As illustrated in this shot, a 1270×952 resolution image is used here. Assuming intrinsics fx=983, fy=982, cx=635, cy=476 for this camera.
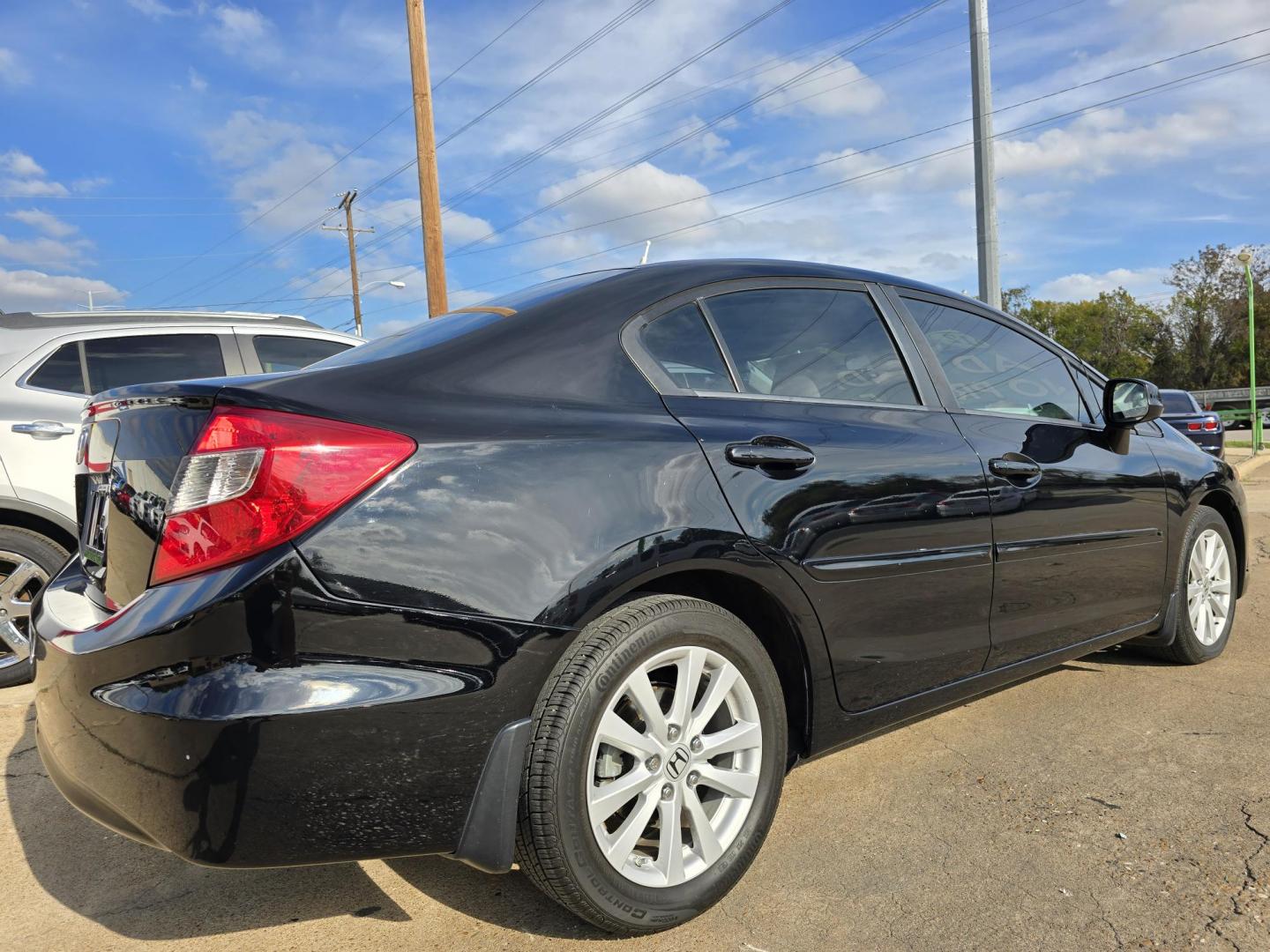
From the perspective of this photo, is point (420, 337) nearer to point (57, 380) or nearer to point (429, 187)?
point (57, 380)

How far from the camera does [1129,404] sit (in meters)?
3.61

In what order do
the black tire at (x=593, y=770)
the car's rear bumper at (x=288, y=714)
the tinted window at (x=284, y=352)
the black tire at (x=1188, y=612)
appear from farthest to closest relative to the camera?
1. the tinted window at (x=284, y=352)
2. the black tire at (x=1188, y=612)
3. the black tire at (x=593, y=770)
4. the car's rear bumper at (x=288, y=714)

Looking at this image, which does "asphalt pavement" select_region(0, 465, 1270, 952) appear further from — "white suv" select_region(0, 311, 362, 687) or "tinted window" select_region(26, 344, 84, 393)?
"tinted window" select_region(26, 344, 84, 393)

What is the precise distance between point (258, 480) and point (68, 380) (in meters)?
3.39

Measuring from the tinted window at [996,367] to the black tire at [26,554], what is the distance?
3.66m

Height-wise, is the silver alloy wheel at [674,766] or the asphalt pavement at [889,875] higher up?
the silver alloy wheel at [674,766]

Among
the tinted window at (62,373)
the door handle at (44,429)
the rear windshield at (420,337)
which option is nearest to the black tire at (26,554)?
the door handle at (44,429)

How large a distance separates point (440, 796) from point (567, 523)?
0.58 metres

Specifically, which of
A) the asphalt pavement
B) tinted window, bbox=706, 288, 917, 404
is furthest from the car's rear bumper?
tinted window, bbox=706, 288, 917, 404

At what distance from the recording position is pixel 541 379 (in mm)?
2193

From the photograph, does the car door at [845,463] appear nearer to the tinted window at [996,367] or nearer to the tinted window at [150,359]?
the tinted window at [996,367]

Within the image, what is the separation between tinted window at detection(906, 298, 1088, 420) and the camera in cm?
317

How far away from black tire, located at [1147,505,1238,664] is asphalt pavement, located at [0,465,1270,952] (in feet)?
2.11

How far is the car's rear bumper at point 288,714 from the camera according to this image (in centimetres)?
174
